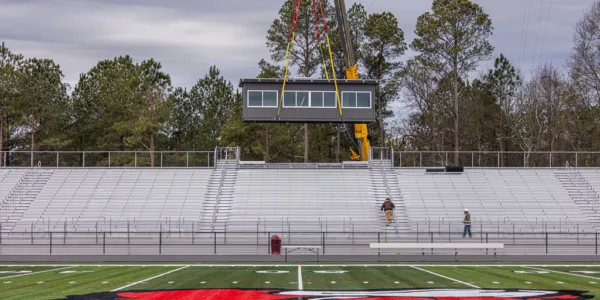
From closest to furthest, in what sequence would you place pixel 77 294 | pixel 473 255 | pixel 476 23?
pixel 77 294 → pixel 473 255 → pixel 476 23

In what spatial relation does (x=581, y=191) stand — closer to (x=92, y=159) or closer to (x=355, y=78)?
(x=355, y=78)

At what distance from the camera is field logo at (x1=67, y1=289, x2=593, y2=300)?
16781 mm

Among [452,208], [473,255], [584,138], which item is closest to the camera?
[473,255]

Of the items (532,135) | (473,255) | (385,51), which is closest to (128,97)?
(385,51)

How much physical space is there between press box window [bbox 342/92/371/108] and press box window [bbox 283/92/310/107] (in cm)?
263

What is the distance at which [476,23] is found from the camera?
Answer: 62.8 meters

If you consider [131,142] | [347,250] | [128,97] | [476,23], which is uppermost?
[476,23]

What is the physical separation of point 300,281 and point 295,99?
29767 mm

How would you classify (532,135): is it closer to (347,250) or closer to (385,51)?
(385,51)

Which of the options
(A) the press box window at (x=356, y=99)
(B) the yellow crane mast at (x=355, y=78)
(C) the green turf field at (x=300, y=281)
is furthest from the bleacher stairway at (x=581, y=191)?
(C) the green turf field at (x=300, y=281)

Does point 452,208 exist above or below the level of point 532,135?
below

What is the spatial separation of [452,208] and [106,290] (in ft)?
92.4

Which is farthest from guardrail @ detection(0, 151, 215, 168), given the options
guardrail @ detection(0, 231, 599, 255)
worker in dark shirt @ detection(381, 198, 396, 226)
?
worker in dark shirt @ detection(381, 198, 396, 226)

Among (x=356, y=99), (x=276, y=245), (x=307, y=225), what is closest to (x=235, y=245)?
(x=276, y=245)
